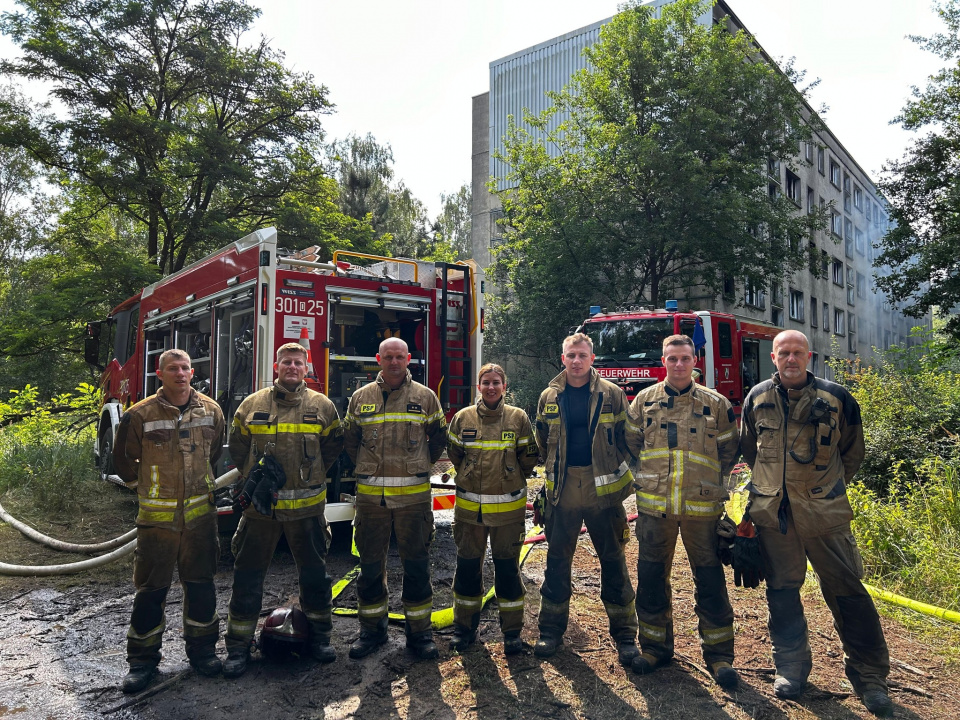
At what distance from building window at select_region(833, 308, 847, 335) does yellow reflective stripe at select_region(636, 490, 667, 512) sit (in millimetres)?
33590

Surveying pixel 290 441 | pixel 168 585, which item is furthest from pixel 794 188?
pixel 168 585

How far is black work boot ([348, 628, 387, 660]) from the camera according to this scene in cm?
394

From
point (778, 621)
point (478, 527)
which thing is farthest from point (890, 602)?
point (478, 527)

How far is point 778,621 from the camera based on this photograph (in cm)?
352

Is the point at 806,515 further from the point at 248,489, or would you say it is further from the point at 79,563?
the point at 79,563

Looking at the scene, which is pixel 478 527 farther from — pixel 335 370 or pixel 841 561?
pixel 335 370

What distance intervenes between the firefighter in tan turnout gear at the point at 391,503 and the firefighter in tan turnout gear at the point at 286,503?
222 mm

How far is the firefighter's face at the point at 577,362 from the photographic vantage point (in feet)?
13.1

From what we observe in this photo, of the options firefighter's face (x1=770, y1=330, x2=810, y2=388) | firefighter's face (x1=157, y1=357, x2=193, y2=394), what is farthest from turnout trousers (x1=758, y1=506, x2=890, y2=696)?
firefighter's face (x1=157, y1=357, x2=193, y2=394)

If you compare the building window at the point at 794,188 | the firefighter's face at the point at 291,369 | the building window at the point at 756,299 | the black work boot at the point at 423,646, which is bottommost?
the black work boot at the point at 423,646

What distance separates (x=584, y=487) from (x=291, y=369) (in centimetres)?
190

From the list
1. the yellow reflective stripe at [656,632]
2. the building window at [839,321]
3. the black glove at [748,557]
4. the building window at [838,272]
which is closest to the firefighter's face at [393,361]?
the yellow reflective stripe at [656,632]

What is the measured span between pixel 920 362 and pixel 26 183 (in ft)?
91.2

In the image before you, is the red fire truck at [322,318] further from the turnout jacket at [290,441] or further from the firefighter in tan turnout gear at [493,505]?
the firefighter in tan turnout gear at [493,505]
